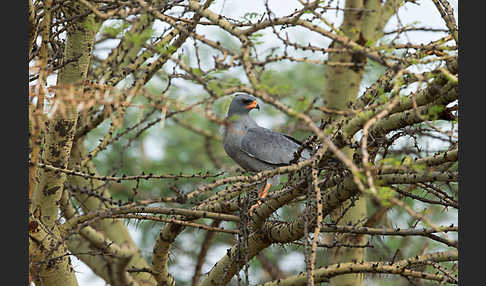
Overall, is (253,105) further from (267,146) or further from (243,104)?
(267,146)

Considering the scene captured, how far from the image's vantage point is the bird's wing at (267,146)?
19.5ft

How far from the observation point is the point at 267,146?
6.01m

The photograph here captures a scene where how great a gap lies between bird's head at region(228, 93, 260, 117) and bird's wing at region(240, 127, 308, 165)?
215mm

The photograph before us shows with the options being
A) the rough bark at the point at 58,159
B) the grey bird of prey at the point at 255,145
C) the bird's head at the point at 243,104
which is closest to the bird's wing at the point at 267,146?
the grey bird of prey at the point at 255,145

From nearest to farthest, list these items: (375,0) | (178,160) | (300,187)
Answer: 1. (300,187)
2. (375,0)
3. (178,160)

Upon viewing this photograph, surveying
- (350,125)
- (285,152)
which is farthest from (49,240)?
(285,152)

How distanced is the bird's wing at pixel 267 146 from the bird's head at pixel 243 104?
0.21 metres

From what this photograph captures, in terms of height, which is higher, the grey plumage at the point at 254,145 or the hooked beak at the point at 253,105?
the hooked beak at the point at 253,105

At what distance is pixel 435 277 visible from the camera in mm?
3627

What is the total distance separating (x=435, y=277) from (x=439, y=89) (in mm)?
1183

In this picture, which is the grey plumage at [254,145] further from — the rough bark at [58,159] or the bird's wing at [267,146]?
the rough bark at [58,159]

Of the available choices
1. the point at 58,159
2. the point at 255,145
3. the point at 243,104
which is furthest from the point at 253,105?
the point at 58,159

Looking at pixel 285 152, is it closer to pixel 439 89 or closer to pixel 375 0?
pixel 375 0

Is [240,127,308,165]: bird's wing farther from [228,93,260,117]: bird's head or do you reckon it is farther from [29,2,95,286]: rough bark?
[29,2,95,286]: rough bark
